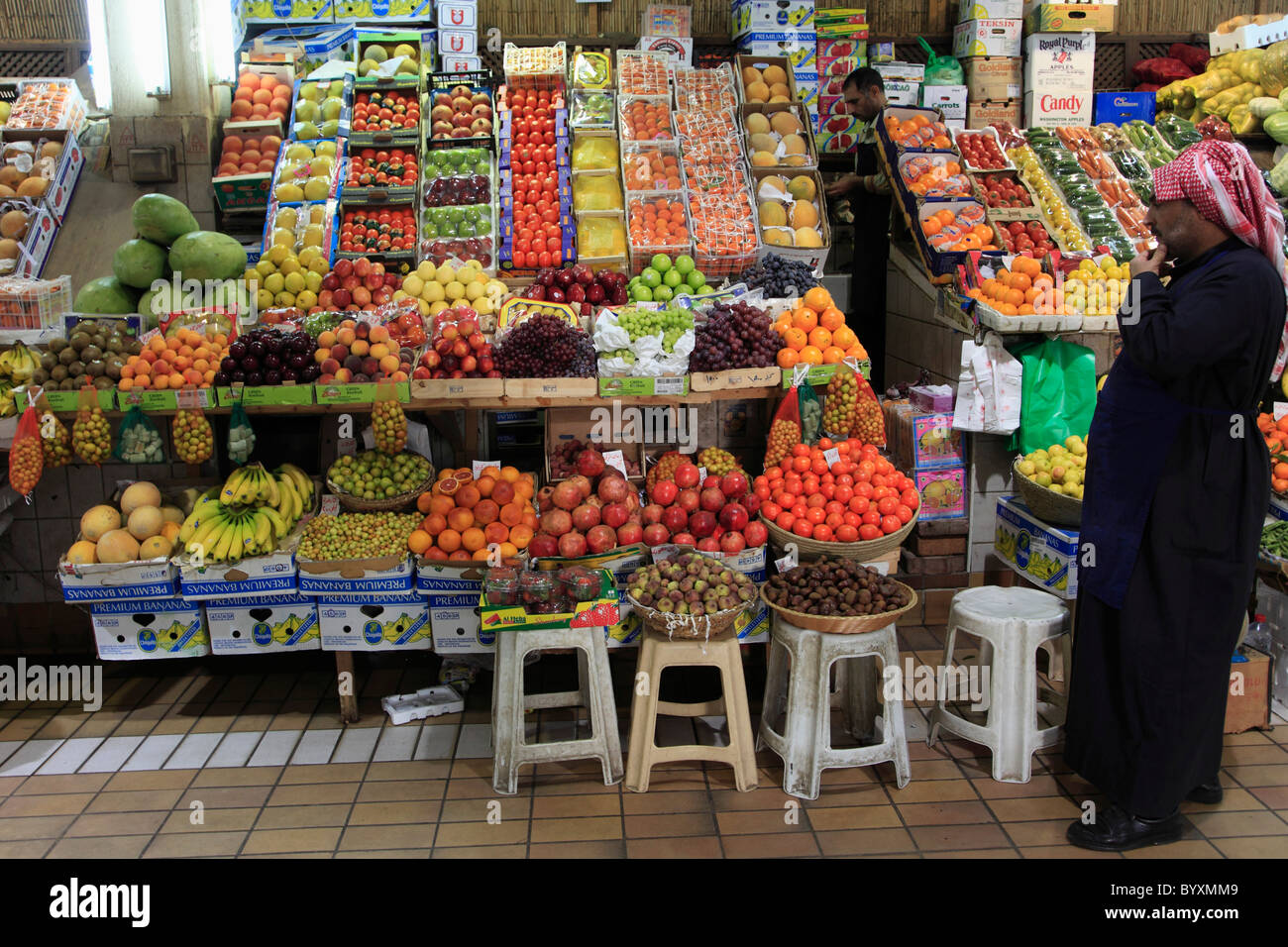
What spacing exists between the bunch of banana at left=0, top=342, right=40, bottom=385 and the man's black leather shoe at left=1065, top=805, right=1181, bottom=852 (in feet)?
14.6

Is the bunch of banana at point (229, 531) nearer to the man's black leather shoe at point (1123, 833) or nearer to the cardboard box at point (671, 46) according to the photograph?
the man's black leather shoe at point (1123, 833)

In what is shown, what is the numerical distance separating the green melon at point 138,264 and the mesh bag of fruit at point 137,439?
124 cm

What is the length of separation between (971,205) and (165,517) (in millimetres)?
4397

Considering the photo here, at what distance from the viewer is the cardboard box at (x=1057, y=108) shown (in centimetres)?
730

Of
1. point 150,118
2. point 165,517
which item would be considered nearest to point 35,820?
point 165,517

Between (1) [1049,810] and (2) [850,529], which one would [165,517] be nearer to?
(2) [850,529]

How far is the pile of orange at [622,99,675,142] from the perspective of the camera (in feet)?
19.5

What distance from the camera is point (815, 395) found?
4.44m

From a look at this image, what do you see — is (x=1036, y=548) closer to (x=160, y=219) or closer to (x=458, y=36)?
(x=160, y=219)

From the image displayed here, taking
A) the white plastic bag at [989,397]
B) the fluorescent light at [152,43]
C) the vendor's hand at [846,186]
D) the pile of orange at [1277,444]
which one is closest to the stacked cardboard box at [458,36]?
the fluorescent light at [152,43]

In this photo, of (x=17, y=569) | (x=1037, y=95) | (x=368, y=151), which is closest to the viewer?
(x=17, y=569)

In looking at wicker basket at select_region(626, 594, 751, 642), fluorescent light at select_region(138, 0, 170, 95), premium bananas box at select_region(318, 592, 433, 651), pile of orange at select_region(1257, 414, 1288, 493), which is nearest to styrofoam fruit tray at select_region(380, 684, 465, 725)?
premium bananas box at select_region(318, 592, 433, 651)

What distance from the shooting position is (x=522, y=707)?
360 cm

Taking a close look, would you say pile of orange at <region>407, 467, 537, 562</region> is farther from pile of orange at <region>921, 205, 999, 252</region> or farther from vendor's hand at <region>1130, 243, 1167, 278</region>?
pile of orange at <region>921, 205, 999, 252</region>
